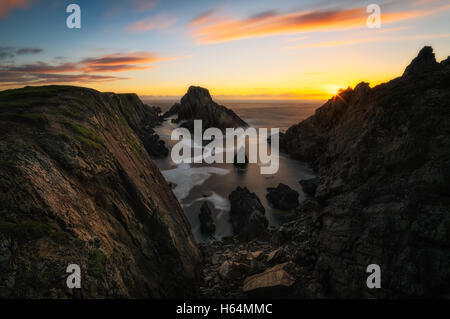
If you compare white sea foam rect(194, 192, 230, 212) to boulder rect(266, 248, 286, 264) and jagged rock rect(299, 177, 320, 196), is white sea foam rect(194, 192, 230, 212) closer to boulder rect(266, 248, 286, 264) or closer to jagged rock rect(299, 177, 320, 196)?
jagged rock rect(299, 177, 320, 196)

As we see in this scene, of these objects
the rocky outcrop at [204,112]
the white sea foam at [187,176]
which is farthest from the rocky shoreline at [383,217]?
the rocky outcrop at [204,112]

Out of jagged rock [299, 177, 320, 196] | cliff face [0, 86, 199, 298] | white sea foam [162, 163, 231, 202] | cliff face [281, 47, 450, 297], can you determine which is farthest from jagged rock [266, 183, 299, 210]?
cliff face [0, 86, 199, 298]

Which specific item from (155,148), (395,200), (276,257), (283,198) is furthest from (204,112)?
(395,200)

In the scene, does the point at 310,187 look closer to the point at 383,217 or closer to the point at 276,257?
the point at 276,257

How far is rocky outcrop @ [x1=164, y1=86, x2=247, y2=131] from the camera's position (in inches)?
3907

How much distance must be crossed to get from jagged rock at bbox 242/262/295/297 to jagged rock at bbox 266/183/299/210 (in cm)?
1801

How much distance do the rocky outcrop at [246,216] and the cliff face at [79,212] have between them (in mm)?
8802

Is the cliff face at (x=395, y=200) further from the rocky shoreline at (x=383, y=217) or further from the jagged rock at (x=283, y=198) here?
the jagged rock at (x=283, y=198)

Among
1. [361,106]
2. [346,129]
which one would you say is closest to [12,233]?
[346,129]

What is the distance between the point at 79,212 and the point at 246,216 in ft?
67.3

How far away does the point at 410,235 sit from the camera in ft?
38.2

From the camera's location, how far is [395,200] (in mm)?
12648

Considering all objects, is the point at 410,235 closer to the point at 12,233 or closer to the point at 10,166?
the point at 12,233

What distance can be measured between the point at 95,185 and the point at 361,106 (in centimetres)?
2138
